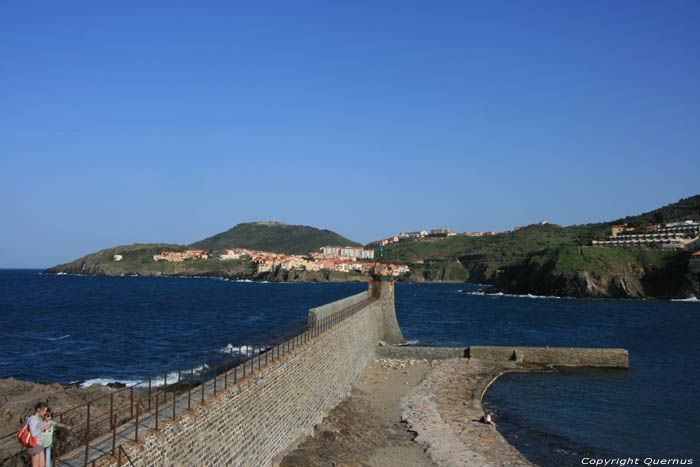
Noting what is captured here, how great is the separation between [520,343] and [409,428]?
2643cm

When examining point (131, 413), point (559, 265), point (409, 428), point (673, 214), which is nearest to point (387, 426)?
point (409, 428)

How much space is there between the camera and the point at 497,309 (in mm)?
72000

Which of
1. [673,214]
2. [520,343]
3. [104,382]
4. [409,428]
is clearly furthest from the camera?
[673,214]

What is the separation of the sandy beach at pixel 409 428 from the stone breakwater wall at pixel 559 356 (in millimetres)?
4104

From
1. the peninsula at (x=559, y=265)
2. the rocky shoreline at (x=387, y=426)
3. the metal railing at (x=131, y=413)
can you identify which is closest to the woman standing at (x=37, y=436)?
the metal railing at (x=131, y=413)

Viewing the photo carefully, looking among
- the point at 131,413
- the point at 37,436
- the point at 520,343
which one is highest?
the point at 37,436

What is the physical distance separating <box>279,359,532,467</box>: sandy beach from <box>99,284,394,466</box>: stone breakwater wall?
0.63m

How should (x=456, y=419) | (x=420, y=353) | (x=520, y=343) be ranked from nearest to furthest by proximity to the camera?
(x=456, y=419), (x=420, y=353), (x=520, y=343)

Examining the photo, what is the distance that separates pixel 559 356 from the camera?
31062 mm

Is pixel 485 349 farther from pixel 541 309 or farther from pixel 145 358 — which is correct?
pixel 541 309

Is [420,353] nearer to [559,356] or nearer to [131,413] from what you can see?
[559,356]

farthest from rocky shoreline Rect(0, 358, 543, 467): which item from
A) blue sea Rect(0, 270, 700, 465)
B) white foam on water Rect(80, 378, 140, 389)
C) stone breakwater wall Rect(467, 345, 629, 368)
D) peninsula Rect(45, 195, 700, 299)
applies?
peninsula Rect(45, 195, 700, 299)

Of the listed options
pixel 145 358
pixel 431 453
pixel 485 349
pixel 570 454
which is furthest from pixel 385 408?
pixel 145 358

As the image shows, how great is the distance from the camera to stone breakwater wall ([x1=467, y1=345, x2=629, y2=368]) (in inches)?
1214
